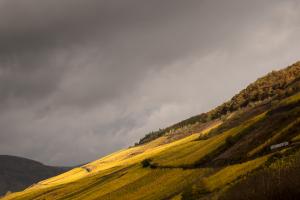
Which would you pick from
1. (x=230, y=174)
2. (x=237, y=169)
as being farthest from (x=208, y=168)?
(x=230, y=174)

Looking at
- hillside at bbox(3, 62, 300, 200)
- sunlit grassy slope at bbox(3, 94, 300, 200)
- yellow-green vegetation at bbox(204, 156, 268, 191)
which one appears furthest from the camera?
sunlit grassy slope at bbox(3, 94, 300, 200)

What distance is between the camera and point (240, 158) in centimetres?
7481

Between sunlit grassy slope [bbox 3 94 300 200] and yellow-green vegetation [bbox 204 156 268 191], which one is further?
sunlit grassy slope [bbox 3 94 300 200]

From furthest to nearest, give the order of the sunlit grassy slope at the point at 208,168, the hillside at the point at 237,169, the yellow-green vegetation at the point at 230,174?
1. the sunlit grassy slope at the point at 208,168
2. the yellow-green vegetation at the point at 230,174
3. the hillside at the point at 237,169

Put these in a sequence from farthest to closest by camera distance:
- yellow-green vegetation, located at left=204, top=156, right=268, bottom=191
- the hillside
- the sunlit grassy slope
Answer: the sunlit grassy slope, yellow-green vegetation, located at left=204, top=156, right=268, bottom=191, the hillside

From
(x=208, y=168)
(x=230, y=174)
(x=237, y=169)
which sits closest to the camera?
(x=230, y=174)

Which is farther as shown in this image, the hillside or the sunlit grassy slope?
the sunlit grassy slope

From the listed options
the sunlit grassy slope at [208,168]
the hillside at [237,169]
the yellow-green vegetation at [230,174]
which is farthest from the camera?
the sunlit grassy slope at [208,168]

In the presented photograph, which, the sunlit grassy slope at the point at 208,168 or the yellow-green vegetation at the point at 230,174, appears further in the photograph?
the sunlit grassy slope at the point at 208,168

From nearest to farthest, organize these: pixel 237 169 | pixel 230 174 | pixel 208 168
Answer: pixel 230 174
pixel 237 169
pixel 208 168

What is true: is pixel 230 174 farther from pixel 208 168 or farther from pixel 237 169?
pixel 208 168

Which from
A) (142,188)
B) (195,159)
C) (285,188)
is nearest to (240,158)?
(195,159)

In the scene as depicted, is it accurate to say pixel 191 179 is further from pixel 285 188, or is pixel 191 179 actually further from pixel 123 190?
pixel 285 188

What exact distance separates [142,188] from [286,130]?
36.5 meters
